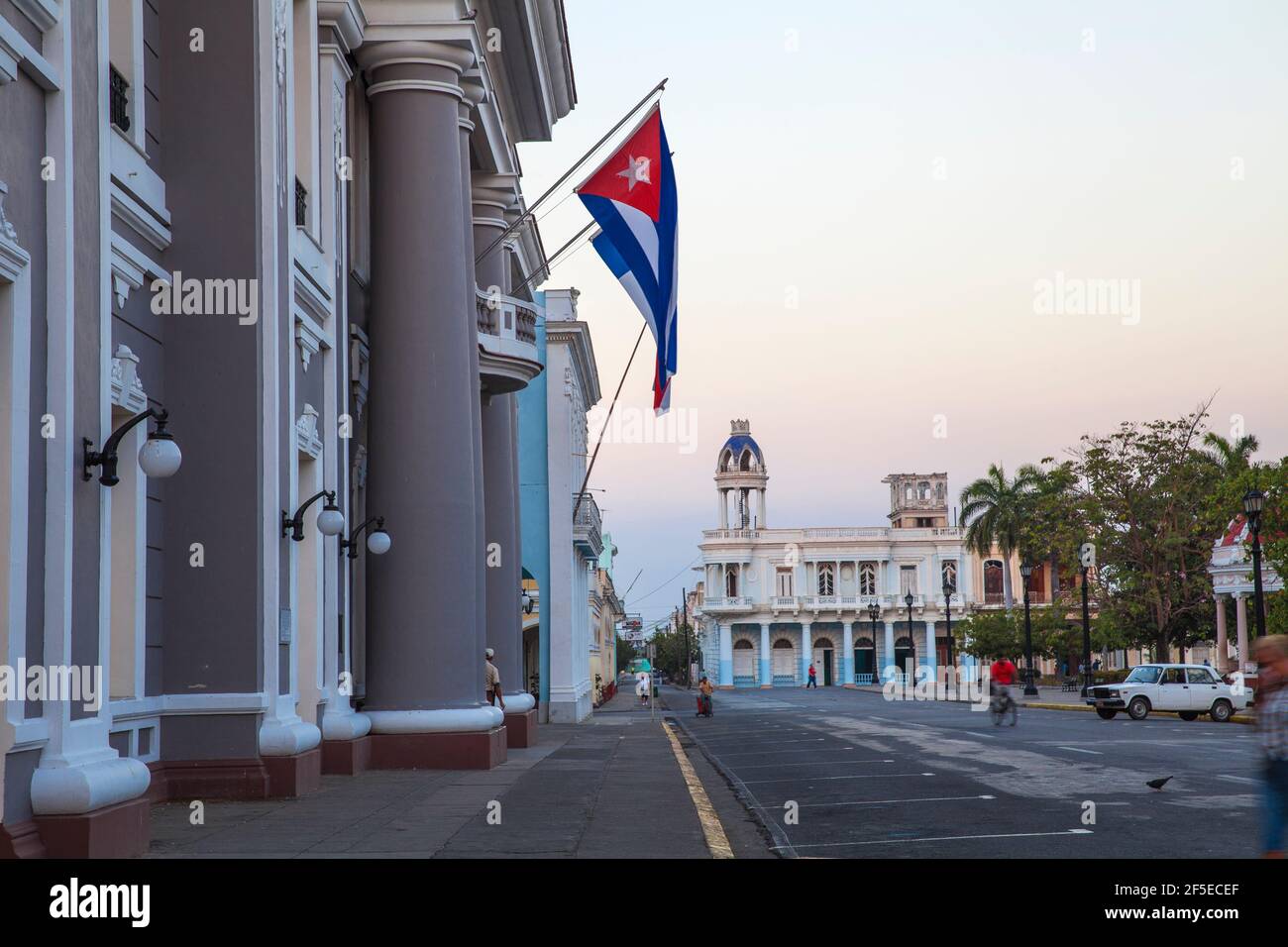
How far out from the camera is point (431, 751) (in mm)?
18609

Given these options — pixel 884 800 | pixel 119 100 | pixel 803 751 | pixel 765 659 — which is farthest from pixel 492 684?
pixel 765 659

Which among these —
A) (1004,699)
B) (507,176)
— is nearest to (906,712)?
(1004,699)

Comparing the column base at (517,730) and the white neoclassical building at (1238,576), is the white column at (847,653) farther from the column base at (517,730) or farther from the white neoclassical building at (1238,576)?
the column base at (517,730)

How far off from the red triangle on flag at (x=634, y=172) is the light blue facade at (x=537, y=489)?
69.4ft

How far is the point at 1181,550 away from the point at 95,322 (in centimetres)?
5437

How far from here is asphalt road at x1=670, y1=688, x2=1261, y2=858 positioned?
39.3 feet

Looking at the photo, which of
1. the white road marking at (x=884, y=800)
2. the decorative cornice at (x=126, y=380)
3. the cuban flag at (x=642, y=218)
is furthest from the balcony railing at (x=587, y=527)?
the decorative cornice at (x=126, y=380)

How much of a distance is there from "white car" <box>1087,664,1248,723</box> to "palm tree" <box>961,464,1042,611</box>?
49.7 meters

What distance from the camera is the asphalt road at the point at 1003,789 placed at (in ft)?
39.3

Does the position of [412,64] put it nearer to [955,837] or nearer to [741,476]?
[955,837]

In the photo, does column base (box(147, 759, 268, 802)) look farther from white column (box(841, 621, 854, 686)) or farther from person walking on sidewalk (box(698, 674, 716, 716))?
white column (box(841, 621, 854, 686))

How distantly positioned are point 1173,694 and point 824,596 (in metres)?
87.8
